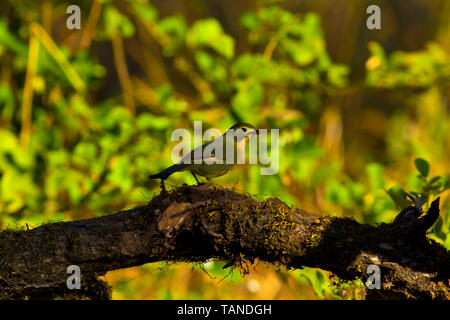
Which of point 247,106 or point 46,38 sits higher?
point 46,38

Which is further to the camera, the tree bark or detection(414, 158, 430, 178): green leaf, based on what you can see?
detection(414, 158, 430, 178): green leaf

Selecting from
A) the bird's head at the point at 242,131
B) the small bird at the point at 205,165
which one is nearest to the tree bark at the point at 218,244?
the small bird at the point at 205,165

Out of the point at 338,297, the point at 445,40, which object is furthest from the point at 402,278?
the point at 445,40

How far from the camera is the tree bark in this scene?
2424 millimetres

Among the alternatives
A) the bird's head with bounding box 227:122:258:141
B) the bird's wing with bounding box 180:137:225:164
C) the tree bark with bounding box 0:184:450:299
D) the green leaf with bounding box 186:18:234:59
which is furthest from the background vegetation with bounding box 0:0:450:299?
the bird's wing with bounding box 180:137:225:164

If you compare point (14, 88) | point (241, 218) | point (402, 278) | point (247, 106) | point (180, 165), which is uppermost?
point (14, 88)

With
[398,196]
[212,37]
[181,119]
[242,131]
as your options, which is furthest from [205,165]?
[212,37]

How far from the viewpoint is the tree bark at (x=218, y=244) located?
95.4 inches

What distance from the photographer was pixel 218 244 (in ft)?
8.00

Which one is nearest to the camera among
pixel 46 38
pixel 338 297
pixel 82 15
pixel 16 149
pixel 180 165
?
pixel 180 165

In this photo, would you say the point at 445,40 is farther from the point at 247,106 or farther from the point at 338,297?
the point at 338,297

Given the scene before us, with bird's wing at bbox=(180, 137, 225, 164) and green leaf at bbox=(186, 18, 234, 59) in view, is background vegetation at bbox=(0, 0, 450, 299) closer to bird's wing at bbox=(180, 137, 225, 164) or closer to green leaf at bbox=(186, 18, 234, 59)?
green leaf at bbox=(186, 18, 234, 59)
